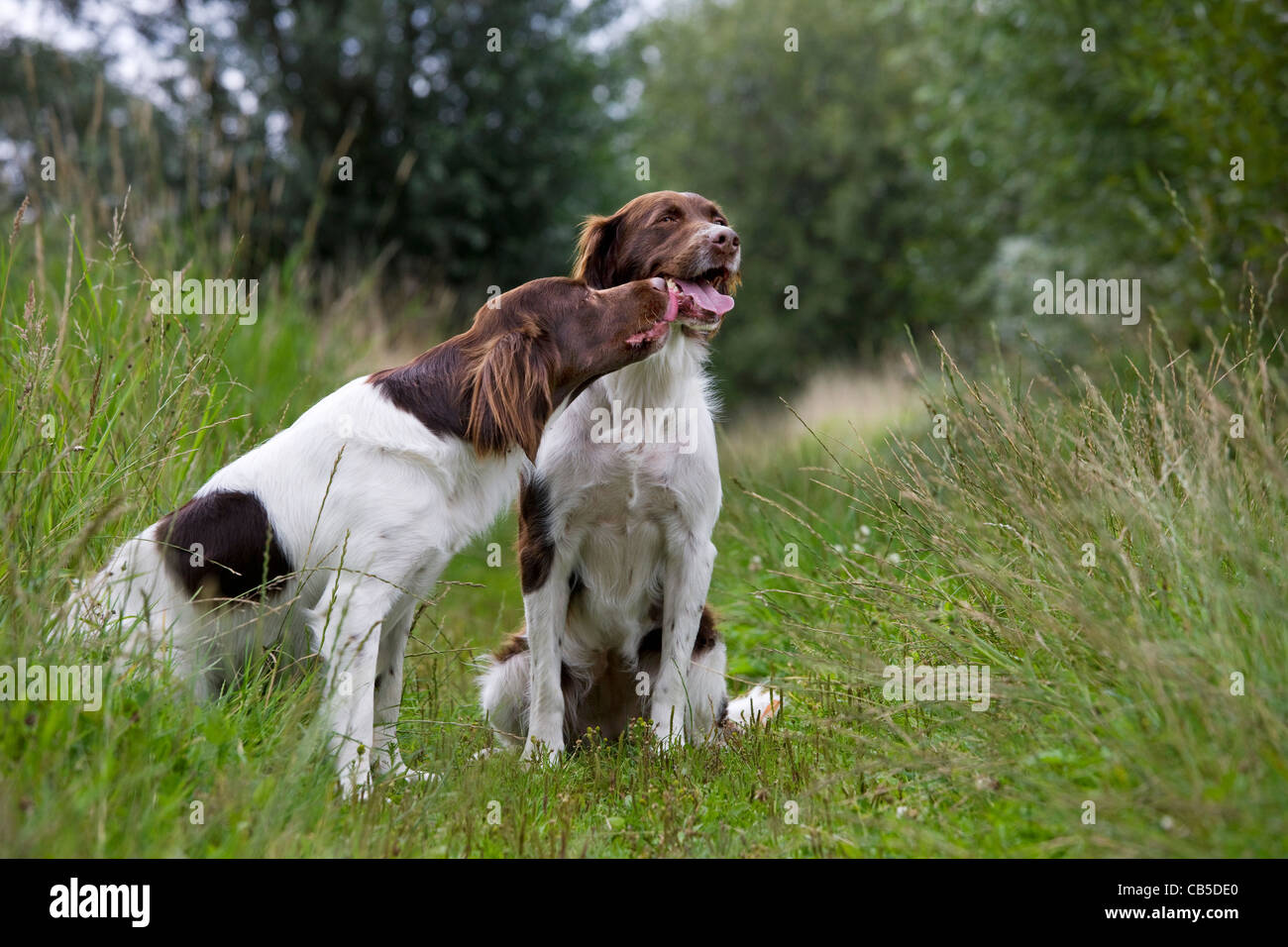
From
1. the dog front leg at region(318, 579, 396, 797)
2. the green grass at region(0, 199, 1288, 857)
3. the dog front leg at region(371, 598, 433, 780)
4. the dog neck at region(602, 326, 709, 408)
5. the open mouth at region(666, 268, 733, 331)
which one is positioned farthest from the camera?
the dog neck at region(602, 326, 709, 408)

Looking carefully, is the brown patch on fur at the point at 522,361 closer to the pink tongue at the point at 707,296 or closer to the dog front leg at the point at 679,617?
the pink tongue at the point at 707,296

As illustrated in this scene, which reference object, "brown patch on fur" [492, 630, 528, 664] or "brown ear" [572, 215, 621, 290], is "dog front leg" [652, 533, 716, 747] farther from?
"brown ear" [572, 215, 621, 290]

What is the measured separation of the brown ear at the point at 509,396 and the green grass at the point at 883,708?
85cm

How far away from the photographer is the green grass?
7.30 ft

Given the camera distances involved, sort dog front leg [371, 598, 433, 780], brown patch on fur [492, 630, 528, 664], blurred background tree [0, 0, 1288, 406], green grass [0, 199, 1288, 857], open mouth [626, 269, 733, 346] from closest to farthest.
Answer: green grass [0, 199, 1288, 857] < dog front leg [371, 598, 433, 780] < open mouth [626, 269, 733, 346] < brown patch on fur [492, 630, 528, 664] < blurred background tree [0, 0, 1288, 406]

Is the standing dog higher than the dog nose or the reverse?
the reverse

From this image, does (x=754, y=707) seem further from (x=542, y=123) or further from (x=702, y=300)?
(x=542, y=123)

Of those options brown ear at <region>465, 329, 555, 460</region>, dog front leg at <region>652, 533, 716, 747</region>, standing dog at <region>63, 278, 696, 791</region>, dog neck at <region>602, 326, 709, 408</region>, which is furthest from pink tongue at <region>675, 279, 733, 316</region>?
dog front leg at <region>652, 533, 716, 747</region>

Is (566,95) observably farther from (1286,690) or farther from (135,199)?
(1286,690)

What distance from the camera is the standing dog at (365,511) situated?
10.2ft

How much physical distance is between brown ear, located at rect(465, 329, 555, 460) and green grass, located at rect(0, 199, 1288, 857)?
0.85 meters

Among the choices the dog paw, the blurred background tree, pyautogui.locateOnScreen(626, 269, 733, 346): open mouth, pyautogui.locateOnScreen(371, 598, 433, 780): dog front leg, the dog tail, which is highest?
the blurred background tree

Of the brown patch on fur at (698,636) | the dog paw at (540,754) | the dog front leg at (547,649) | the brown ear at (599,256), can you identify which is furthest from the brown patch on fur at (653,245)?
the dog paw at (540,754)
